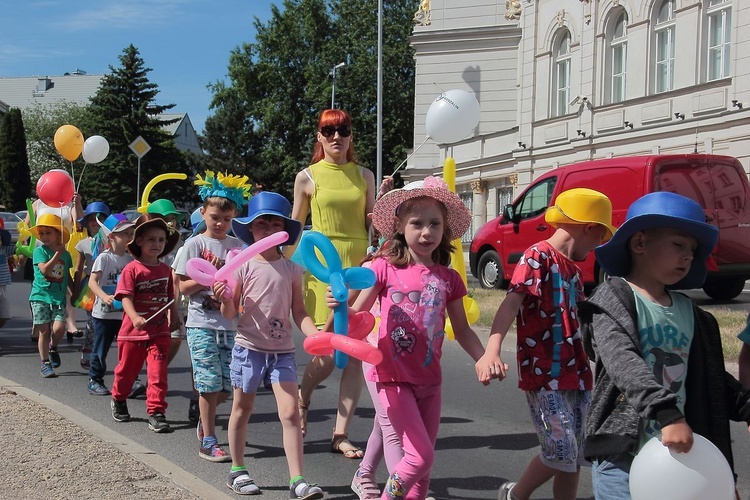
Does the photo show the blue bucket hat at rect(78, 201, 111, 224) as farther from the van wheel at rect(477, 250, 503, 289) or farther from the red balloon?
the van wheel at rect(477, 250, 503, 289)

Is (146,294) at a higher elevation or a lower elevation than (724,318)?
higher

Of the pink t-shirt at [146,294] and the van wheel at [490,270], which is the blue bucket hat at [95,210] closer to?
the pink t-shirt at [146,294]

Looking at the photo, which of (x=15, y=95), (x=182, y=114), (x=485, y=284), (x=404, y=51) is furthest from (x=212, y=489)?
(x=15, y=95)

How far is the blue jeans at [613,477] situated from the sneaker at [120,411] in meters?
4.55

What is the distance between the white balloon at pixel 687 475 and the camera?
2.57m

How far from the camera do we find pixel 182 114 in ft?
346

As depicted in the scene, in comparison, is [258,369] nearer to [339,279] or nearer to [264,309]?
[264,309]

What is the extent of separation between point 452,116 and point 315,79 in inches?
1908

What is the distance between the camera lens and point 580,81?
1057 inches

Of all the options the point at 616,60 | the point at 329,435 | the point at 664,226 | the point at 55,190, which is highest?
the point at 616,60

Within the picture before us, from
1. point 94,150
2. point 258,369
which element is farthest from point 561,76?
point 258,369

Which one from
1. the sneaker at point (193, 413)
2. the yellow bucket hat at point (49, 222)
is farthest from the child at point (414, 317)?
the yellow bucket hat at point (49, 222)

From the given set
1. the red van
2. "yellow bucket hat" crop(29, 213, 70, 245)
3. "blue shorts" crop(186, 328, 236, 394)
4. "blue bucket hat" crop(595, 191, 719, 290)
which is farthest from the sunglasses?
the red van

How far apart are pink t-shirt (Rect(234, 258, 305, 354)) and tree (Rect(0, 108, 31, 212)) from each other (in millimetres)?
67163
